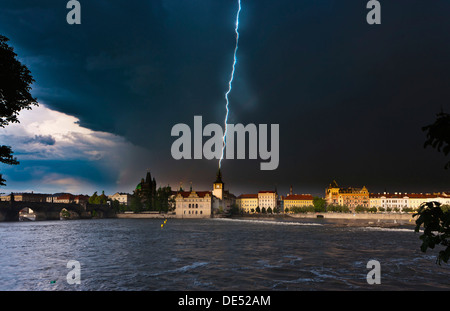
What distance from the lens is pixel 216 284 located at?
59.3ft

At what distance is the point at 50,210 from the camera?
132125 mm

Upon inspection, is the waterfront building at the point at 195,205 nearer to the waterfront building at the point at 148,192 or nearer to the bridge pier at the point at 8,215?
the waterfront building at the point at 148,192

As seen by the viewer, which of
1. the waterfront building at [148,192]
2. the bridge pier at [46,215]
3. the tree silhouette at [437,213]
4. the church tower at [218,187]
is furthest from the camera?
the church tower at [218,187]

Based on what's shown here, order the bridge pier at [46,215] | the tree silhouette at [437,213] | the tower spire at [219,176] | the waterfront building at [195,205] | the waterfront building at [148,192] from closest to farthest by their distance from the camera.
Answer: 1. the tree silhouette at [437,213]
2. the bridge pier at [46,215]
3. the waterfront building at [195,205]
4. the waterfront building at [148,192]
5. the tower spire at [219,176]

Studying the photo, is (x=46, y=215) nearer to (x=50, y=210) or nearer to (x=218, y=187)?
(x=50, y=210)

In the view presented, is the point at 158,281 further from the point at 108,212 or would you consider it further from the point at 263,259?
the point at 108,212

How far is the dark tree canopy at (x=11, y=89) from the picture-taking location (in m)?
18.6

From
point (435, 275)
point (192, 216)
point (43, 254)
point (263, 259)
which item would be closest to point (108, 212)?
point (192, 216)

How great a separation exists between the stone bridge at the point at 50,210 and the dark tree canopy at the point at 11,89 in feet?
363

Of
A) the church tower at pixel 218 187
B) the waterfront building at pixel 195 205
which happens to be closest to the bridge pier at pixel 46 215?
the waterfront building at pixel 195 205

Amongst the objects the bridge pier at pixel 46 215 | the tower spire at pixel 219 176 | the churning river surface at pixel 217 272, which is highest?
the tower spire at pixel 219 176

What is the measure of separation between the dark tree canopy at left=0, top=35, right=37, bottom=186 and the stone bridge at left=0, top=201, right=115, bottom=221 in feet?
363

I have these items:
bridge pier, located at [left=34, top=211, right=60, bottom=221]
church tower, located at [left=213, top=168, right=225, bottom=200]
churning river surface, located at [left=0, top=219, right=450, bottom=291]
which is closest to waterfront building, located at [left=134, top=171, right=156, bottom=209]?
church tower, located at [left=213, top=168, right=225, bottom=200]
